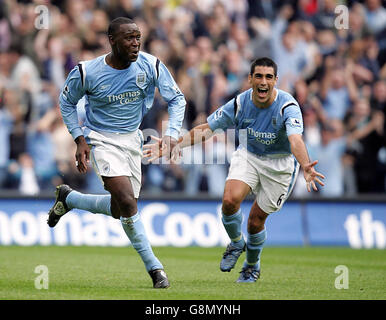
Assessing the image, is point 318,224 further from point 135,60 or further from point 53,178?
point 135,60

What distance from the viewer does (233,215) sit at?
9969mm

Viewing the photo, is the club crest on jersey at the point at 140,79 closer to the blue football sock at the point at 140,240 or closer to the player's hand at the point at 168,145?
the player's hand at the point at 168,145

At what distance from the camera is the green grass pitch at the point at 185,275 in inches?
333

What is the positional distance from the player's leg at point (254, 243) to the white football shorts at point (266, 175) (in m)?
0.11

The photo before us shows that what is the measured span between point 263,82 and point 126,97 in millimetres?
1540

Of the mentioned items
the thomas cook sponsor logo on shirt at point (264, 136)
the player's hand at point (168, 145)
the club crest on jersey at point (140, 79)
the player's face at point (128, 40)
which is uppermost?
the player's face at point (128, 40)

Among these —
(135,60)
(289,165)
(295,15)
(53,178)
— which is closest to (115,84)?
(135,60)

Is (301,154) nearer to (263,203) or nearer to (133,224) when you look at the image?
(263,203)

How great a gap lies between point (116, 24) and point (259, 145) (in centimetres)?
223

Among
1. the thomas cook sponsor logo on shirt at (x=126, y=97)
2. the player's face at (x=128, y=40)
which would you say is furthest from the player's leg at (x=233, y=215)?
the player's face at (x=128, y=40)

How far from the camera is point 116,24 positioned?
9062 millimetres

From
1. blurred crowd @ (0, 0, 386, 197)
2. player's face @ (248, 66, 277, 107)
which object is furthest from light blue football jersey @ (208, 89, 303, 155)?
blurred crowd @ (0, 0, 386, 197)

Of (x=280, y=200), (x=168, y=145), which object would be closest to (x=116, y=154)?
(x=168, y=145)

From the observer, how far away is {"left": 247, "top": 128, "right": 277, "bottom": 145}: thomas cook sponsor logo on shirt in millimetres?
9914
